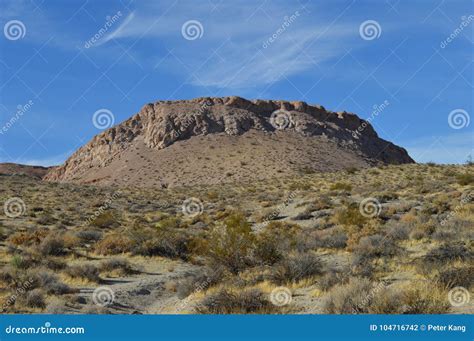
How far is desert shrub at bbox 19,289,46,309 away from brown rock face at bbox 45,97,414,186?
63.8 meters

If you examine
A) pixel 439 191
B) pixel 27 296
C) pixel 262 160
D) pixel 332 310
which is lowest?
pixel 332 310

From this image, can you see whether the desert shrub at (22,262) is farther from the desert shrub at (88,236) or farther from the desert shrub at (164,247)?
the desert shrub at (88,236)

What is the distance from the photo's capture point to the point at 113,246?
20.0 m

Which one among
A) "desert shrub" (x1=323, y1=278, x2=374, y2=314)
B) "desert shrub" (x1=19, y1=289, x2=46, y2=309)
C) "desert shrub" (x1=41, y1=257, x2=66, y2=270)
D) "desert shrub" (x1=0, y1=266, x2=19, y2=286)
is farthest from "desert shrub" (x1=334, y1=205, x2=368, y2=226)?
"desert shrub" (x1=19, y1=289, x2=46, y2=309)

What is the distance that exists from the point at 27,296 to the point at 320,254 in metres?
8.48

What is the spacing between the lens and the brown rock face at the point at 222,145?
82750mm

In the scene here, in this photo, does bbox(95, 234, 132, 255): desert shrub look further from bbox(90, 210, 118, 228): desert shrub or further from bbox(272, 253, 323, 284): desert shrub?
bbox(272, 253, 323, 284): desert shrub

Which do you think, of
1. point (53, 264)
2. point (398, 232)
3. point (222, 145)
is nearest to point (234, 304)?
point (53, 264)

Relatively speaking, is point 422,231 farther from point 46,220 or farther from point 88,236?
point 46,220

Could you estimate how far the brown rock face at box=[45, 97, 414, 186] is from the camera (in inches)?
3258

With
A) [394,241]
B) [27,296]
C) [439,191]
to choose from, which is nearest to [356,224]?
[394,241]

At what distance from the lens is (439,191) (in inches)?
1166

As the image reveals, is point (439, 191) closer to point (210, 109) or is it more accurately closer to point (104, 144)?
point (210, 109)

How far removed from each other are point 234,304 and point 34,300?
4454mm
